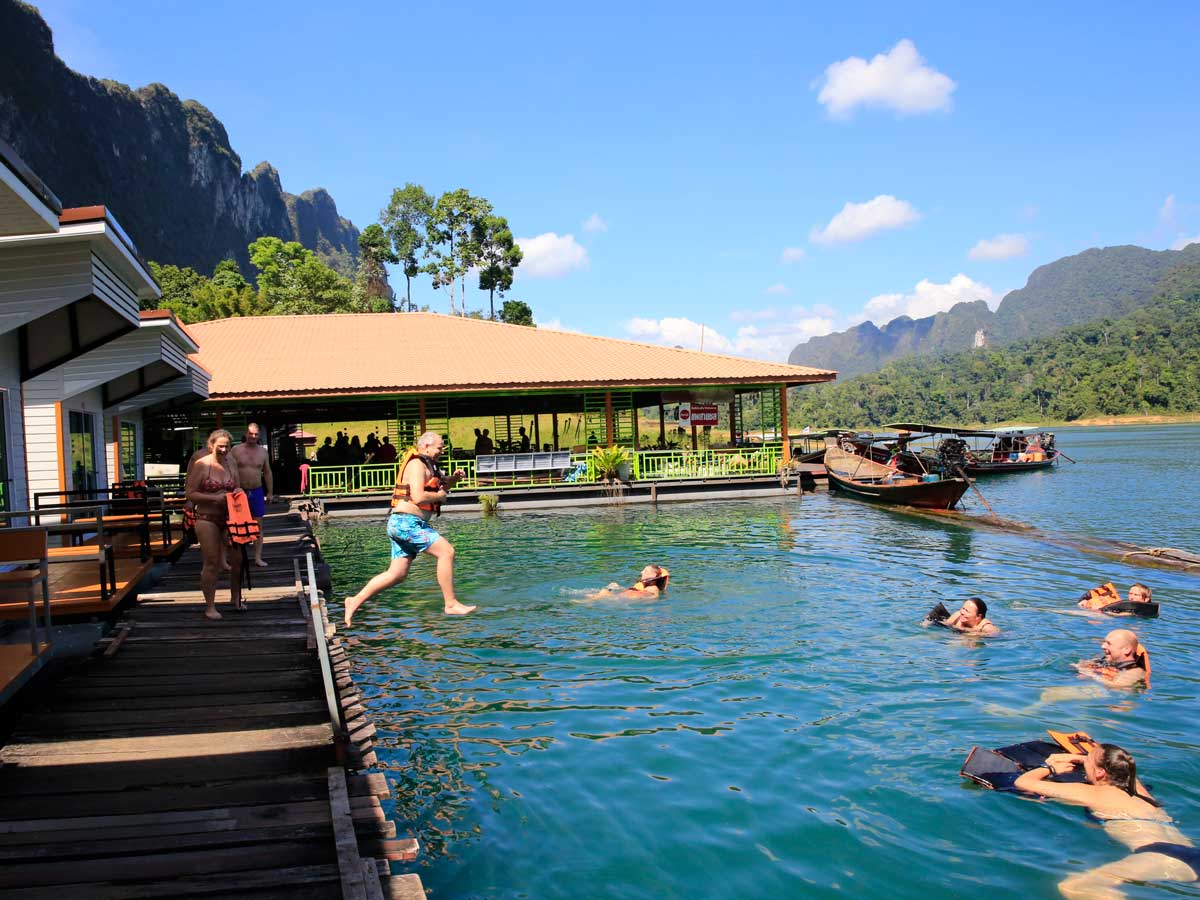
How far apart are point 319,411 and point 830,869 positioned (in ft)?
87.9

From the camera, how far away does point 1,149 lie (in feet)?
17.2

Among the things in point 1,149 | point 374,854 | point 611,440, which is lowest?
point 374,854

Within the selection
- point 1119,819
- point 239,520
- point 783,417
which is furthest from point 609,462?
point 1119,819

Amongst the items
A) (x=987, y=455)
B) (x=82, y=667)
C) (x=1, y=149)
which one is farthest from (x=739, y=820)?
(x=987, y=455)

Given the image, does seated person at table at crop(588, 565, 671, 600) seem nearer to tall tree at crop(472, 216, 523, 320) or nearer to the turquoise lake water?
the turquoise lake water

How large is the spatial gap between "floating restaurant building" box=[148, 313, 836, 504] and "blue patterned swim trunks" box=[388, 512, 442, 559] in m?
15.6

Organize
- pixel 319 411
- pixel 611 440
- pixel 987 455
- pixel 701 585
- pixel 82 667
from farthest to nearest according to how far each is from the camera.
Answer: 1. pixel 987 455
2. pixel 319 411
3. pixel 611 440
4. pixel 701 585
5. pixel 82 667

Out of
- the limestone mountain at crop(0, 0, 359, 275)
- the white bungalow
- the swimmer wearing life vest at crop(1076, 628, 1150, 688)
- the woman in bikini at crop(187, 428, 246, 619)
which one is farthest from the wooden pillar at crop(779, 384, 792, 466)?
the limestone mountain at crop(0, 0, 359, 275)

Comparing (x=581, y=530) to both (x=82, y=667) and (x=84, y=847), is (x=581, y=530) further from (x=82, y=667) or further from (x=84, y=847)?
(x=84, y=847)

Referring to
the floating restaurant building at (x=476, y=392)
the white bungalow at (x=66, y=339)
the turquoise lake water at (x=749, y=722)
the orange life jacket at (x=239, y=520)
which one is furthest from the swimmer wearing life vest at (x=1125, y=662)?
the floating restaurant building at (x=476, y=392)

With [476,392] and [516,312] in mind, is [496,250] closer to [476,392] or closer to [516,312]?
[516,312]

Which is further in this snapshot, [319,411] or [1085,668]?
[319,411]

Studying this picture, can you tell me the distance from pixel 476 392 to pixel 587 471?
3990 millimetres

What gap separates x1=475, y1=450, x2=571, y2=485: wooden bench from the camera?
2480cm
